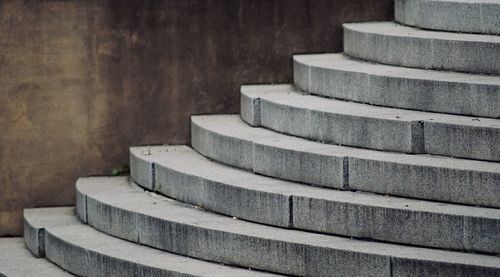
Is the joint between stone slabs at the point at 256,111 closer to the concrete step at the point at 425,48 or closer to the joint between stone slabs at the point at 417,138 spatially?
the concrete step at the point at 425,48

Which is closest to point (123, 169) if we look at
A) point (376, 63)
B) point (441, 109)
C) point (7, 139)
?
point (7, 139)

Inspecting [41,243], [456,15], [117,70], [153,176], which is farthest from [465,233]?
[117,70]

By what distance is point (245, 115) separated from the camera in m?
13.3

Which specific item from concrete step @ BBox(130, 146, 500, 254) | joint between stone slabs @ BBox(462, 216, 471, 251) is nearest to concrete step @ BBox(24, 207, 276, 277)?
concrete step @ BBox(130, 146, 500, 254)

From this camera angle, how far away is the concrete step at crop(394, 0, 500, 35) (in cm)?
1227

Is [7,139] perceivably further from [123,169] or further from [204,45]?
[204,45]

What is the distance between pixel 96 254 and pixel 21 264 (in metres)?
1.20

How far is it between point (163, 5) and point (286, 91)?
1565mm

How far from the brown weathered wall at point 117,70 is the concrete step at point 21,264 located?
0.56m

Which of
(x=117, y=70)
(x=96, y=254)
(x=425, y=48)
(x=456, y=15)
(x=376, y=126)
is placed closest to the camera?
(x=376, y=126)

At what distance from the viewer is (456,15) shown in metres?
12.6

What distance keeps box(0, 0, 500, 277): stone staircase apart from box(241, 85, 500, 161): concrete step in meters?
0.01

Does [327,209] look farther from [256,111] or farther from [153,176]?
[153,176]

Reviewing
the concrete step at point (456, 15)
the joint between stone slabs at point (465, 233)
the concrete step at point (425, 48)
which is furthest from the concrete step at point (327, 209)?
the concrete step at point (456, 15)
